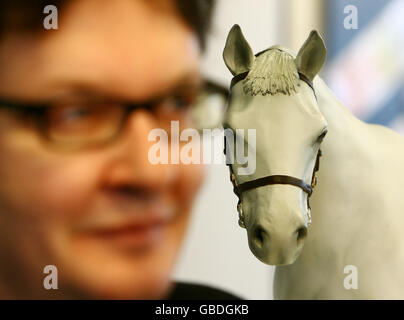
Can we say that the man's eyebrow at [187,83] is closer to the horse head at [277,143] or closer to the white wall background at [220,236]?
the white wall background at [220,236]

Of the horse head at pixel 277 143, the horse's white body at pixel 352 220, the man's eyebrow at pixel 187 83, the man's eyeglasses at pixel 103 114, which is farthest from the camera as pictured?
the man's eyebrow at pixel 187 83

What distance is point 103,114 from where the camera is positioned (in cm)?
91

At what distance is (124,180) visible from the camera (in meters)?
0.93

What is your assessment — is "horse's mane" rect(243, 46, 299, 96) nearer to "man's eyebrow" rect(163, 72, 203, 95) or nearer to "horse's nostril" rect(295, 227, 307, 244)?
"horse's nostril" rect(295, 227, 307, 244)

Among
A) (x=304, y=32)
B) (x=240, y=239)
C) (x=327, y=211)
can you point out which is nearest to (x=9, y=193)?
(x=240, y=239)

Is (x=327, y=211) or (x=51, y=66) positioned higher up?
(x=51, y=66)

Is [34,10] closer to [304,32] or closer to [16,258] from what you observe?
[16,258]

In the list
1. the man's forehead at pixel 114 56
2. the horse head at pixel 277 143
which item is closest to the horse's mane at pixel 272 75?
the horse head at pixel 277 143

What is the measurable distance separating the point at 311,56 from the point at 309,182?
16 cm

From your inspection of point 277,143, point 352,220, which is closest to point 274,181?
point 277,143

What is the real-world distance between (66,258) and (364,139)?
0.63m

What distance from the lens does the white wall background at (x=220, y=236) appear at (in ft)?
3.38

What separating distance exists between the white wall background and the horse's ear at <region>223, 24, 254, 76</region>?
49cm
